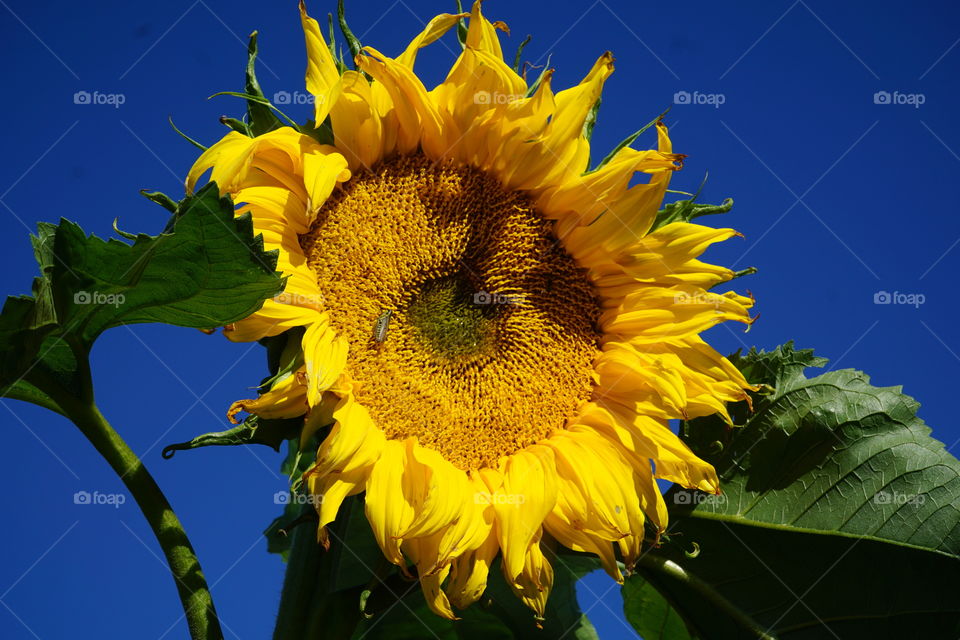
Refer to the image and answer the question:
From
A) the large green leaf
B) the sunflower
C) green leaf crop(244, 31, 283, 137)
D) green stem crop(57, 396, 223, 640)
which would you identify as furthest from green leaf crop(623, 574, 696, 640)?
green leaf crop(244, 31, 283, 137)

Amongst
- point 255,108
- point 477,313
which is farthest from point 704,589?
point 255,108

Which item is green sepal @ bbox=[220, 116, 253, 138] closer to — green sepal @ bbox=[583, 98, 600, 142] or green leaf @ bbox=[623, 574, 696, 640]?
green sepal @ bbox=[583, 98, 600, 142]

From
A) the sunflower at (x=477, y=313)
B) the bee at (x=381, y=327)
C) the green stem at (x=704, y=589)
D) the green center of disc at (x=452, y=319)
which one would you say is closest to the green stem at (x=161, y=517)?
the sunflower at (x=477, y=313)

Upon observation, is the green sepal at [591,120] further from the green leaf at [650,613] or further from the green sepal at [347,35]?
the green leaf at [650,613]

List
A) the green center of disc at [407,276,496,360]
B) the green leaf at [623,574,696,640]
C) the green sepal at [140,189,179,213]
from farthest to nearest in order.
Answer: the green leaf at [623,574,696,640] → the green center of disc at [407,276,496,360] → the green sepal at [140,189,179,213]

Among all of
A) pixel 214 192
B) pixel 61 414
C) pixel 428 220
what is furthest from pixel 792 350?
pixel 61 414

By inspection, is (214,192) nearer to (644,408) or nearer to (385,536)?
(385,536)
